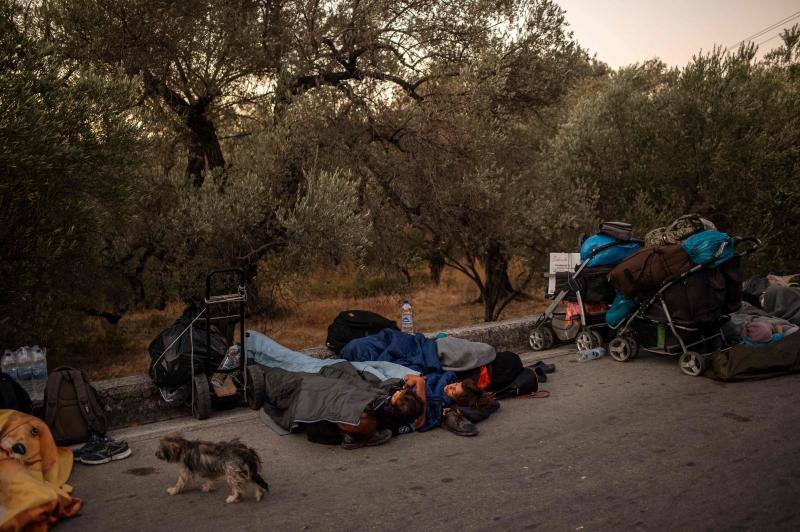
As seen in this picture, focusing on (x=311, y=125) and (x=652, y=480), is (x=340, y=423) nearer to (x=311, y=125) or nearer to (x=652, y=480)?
(x=652, y=480)

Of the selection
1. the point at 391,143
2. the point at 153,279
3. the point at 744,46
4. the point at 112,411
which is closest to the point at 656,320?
the point at 391,143

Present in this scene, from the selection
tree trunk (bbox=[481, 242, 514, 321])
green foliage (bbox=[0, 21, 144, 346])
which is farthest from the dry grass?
green foliage (bbox=[0, 21, 144, 346])

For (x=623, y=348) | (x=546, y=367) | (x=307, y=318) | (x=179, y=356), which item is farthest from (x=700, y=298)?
(x=307, y=318)

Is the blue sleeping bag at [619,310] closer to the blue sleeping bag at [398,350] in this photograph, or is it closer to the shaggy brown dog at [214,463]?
the blue sleeping bag at [398,350]

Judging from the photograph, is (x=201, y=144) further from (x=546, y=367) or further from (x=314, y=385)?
(x=546, y=367)

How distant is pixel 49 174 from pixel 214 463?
13.5 feet

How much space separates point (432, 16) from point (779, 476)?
10231mm

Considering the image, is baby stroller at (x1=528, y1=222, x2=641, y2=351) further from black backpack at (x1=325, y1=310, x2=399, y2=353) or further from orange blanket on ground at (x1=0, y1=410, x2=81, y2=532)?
orange blanket on ground at (x1=0, y1=410, x2=81, y2=532)

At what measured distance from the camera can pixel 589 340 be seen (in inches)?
356

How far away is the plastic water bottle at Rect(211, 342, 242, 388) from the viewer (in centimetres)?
685

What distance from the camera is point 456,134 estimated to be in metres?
11.6

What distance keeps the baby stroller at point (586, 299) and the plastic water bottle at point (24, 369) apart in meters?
6.66

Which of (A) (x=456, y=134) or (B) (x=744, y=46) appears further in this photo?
(B) (x=744, y=46)

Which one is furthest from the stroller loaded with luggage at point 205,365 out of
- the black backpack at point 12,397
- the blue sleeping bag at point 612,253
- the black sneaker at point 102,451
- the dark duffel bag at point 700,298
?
the dark duffel bag at point 700,298
